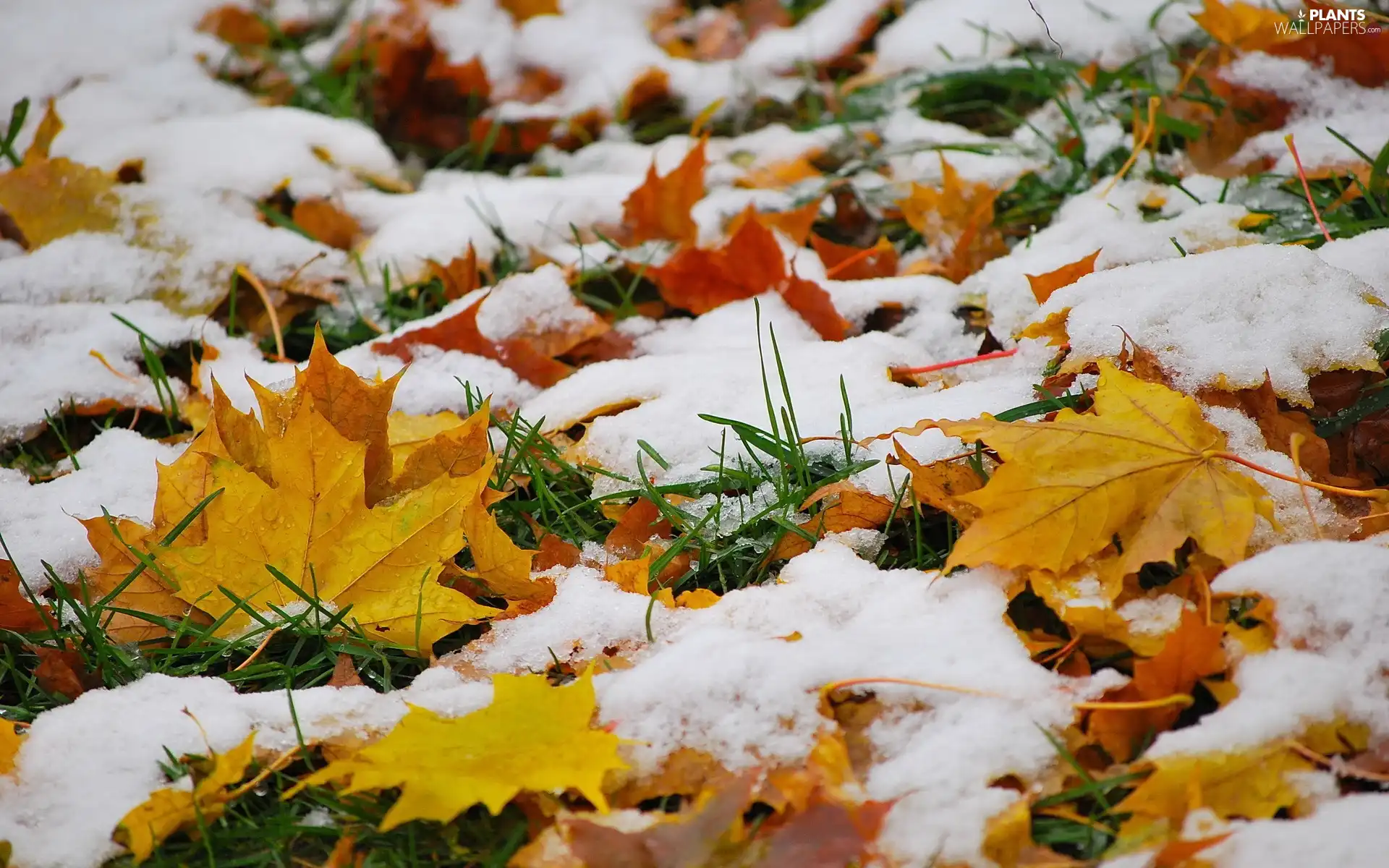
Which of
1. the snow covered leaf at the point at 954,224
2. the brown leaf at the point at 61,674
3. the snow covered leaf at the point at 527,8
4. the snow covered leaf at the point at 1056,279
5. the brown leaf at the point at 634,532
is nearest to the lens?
the brown leaf at the point at 61,674

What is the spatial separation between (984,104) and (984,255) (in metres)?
0.68

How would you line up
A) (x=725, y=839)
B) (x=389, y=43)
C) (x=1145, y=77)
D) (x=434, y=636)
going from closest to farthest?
(x=725, y=839)
(x=434, y=636)
(x=1145, y=77)
(x=389, y=43)

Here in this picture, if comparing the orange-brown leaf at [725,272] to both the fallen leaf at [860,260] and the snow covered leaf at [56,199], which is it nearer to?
the fallen leaf at [860,260]

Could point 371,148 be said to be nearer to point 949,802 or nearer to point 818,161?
point 818,161

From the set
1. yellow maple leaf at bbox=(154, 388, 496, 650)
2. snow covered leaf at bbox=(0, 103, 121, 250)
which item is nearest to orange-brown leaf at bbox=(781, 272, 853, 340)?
yellow maple leaf at bbox=(154, 388, 496, 650)

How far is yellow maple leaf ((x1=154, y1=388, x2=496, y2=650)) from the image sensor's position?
1.12 m

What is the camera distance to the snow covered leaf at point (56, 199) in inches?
69.1

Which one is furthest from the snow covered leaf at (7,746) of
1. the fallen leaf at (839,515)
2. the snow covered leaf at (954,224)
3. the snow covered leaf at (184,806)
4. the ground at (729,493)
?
the snow covered leaf at (954,224)

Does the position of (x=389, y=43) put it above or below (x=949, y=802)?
above

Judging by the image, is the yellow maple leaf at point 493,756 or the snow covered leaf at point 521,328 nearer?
the yellow maple leaf at point 493,756

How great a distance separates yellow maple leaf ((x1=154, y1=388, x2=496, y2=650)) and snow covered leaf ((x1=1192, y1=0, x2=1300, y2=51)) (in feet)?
5.73

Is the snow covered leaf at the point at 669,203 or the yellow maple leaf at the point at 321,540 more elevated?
the snow covered leaf at the point at 669,203

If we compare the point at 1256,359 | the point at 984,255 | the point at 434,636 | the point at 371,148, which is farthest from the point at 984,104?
the point at 434,636

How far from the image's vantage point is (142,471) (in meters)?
1.38
